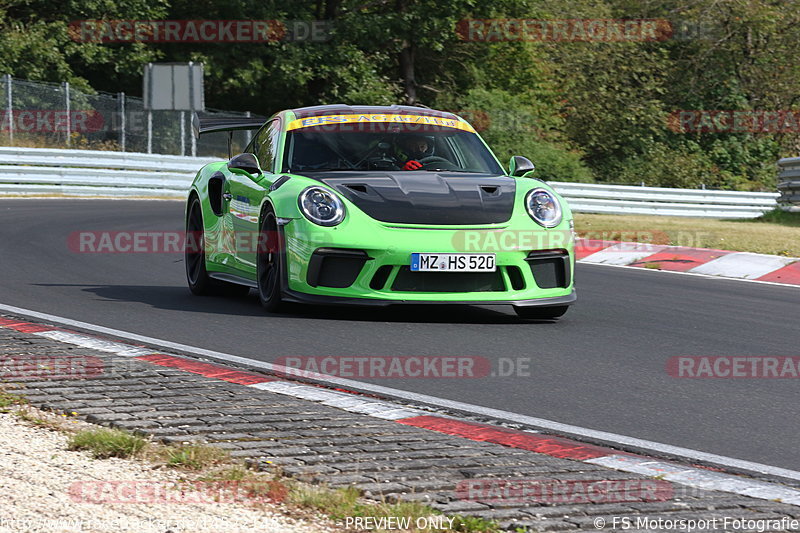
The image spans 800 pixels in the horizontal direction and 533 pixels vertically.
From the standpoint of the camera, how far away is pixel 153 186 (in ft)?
86.9

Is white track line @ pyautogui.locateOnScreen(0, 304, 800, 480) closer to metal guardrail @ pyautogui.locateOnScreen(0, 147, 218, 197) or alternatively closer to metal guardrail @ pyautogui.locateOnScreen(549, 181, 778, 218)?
metal guardrail @ pyautogui.locateOnScreen(549, 181, 778, 218)

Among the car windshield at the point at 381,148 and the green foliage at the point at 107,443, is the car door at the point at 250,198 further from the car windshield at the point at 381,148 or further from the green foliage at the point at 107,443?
the green foliage at the point at 107,443

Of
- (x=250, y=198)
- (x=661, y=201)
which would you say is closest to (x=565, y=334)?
(x=250, y=198)

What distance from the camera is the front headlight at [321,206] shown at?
310 inches

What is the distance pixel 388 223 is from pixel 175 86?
76.1 feet

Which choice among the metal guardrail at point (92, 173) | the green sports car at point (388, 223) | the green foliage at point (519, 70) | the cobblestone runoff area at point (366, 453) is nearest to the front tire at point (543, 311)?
the green sports car at point (388, 223)

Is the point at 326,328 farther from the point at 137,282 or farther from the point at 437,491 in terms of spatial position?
the point at 437,491

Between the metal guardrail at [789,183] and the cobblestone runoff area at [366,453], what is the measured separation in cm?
1723

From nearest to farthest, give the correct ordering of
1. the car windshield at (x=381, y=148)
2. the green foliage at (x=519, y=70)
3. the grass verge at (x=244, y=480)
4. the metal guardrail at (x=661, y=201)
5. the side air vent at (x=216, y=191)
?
the grass verge at (x=244, y=480) < the car windshield at (x=381, y=148) < the side air vent at (x=216, y=191) < the metal guardrail at (x=661, y=201) < the green foliage at (x=519, y=70)

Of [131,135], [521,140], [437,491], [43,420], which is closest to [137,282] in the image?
[43,420]

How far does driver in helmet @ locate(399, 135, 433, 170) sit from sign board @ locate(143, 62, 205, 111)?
850 inches

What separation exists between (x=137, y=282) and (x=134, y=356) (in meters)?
4.03

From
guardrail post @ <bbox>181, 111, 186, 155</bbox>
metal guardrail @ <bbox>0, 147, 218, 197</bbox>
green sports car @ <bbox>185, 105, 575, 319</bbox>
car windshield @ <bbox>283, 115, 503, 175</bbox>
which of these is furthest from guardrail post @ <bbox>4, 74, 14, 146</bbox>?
car windshield @ <bbox>283, 115, 503, 175</bbox>

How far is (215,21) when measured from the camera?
125ft
